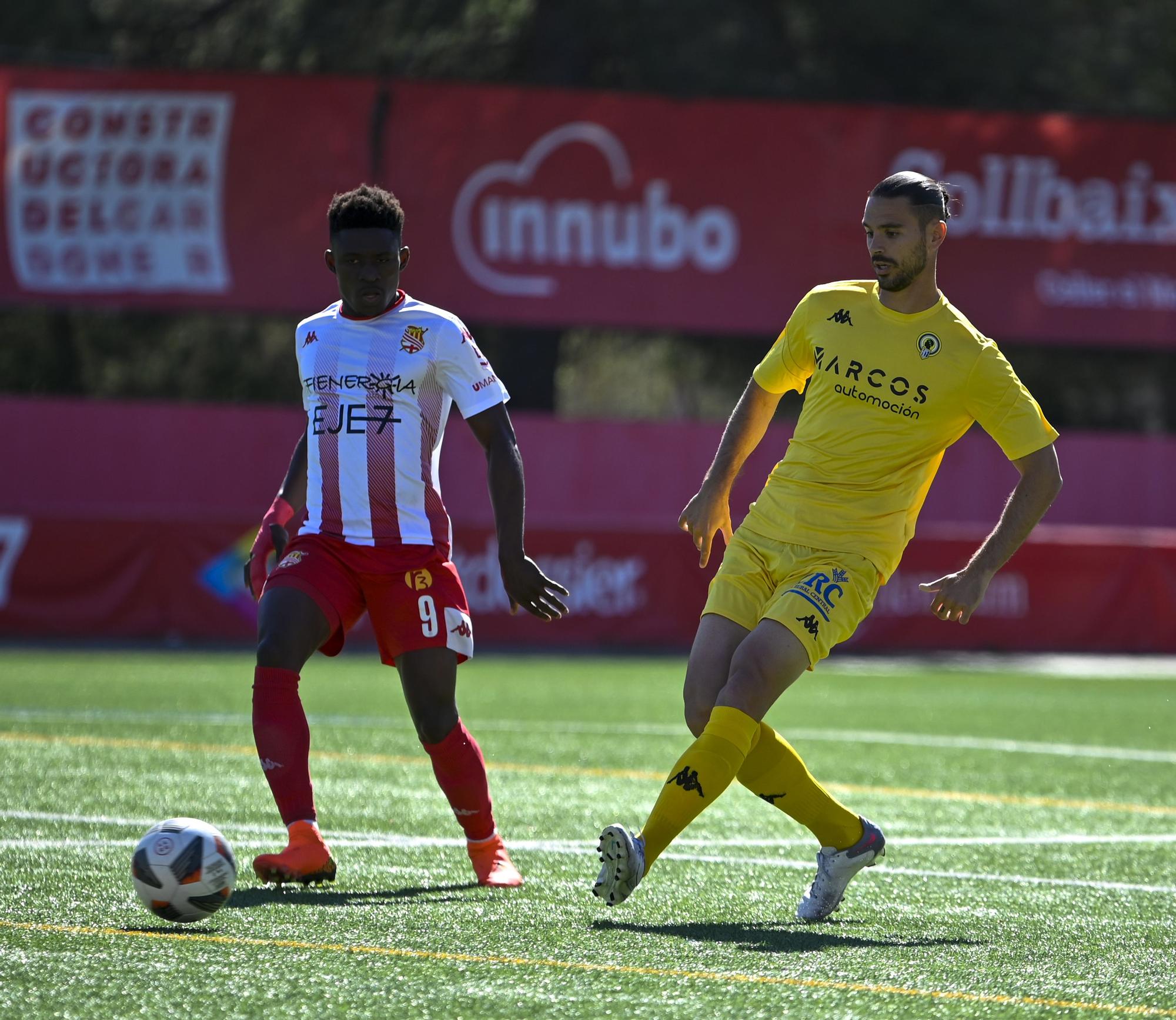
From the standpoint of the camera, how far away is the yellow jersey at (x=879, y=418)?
241 inches

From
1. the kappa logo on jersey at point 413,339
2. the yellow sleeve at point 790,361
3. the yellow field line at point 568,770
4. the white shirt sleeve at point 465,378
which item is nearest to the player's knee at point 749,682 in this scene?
the yellow sleeve at point 790,361

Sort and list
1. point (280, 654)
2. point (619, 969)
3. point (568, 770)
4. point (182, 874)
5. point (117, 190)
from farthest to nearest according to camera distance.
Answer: point (117, 190), point (568, 770), point (280, 654), point (182, 874), point (619, 969)

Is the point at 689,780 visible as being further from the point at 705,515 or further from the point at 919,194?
the point at 919,194

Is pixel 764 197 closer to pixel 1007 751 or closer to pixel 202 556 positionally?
pixel 202 556

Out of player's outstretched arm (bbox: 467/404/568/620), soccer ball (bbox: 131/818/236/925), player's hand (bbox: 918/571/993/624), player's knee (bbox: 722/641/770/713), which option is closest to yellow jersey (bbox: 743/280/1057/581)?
player's hand (bbox: 918/571/993/624)

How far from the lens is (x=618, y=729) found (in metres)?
12.6

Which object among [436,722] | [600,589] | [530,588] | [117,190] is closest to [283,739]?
[436,722]

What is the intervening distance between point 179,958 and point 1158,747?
883 cm

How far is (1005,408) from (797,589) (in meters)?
0.82

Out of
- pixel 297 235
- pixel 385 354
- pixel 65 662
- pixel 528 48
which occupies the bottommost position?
pixel 65 662

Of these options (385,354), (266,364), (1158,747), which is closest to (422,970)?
(385,354)

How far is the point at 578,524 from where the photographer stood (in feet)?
72.9

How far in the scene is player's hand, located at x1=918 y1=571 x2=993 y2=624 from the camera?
19.5 feet

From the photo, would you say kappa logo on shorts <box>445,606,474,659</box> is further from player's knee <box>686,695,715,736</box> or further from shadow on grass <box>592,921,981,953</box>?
shadow on grass <box>592,921,981,953</box>
